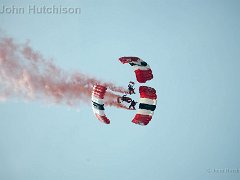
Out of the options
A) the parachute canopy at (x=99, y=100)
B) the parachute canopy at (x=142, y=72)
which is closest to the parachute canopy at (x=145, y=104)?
the parachute canopy at (x=142, y=72)

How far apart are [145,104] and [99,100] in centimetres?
375

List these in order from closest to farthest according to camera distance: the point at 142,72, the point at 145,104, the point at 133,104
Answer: the point at 145,104 → the point at 142,72 → the point at 133,104

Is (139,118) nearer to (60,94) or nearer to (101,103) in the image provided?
(101,103)

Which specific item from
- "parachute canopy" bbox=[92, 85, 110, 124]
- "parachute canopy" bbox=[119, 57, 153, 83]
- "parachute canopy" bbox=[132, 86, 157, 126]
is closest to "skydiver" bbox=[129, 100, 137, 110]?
"parachute canopy" bbox=[132, 86, 157, 126]

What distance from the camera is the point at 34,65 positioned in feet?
134

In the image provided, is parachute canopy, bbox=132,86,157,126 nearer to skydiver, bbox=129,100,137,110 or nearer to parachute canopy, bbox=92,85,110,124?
skydiver, bbox=129,100,137,110

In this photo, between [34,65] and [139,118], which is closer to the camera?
[139,118]

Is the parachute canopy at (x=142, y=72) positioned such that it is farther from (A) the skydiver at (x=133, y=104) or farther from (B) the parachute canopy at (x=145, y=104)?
(A) the skydiver at (x=133, y=104)

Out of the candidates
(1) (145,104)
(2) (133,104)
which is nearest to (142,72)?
(1) (145,104)

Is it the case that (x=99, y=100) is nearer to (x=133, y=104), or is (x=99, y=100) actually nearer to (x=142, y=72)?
(x=133, y=104)

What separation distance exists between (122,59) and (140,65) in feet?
5.97

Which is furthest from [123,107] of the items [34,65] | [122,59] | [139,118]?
[34,65]

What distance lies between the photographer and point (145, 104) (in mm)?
36719

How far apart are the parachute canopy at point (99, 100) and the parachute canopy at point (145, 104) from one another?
8.82 ft
